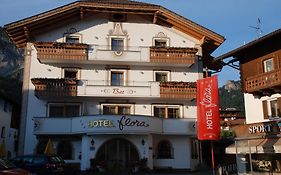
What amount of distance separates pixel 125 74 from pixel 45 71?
22.3ft

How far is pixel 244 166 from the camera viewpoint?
24766mm

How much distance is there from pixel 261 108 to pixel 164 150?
937cm

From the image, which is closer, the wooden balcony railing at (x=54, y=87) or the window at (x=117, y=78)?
the wooden balcony railing at (x=54, y=87)

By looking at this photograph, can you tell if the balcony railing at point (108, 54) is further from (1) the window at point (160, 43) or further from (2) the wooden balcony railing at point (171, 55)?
(1) the window at point (160, 43)

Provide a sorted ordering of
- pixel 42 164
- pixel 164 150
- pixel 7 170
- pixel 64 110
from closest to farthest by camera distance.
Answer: pixel 7 170
pixel 42 164
pixel 64 110
pixel 164 150

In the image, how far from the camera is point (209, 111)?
1859 cm

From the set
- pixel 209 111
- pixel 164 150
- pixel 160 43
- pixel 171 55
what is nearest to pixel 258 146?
pixel 209 111

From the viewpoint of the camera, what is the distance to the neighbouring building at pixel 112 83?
27781mm

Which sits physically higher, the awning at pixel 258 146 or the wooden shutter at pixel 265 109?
the wooden shutter at pixel 265 109

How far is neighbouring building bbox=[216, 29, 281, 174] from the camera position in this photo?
21672 mm

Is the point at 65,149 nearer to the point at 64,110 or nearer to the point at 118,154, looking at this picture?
the point at 64,110

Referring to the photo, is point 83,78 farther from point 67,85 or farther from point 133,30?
point 133,30

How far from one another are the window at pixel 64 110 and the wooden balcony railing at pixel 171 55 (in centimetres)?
764

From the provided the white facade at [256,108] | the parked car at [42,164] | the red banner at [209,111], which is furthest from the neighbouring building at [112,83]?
the red banner at [209,111]
